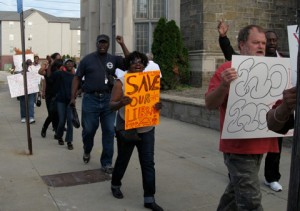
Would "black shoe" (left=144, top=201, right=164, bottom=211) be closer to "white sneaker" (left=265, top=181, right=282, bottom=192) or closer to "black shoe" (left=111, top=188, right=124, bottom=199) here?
"black shoe" (left=111, top=188, right=124, bottom=199)

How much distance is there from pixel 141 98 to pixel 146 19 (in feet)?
41.8

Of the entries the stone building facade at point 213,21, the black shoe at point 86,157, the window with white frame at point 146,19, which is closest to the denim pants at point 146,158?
the black shoe at point 86,157

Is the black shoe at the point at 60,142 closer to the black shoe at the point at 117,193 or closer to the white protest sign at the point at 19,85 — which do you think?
the white protest sign at the point at 19,85

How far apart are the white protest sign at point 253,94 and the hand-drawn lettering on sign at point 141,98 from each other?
1466 millimetres

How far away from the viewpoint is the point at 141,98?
4.64m

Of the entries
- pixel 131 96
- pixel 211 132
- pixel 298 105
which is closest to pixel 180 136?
pixel 211 132

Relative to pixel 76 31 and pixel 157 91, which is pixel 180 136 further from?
pixel 76 31

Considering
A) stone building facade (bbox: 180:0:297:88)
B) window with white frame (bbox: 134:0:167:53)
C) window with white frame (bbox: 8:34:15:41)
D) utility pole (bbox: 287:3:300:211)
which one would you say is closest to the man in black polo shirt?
utility pole (bbox: 287:3:300:211)

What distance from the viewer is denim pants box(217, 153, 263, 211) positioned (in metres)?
3.14

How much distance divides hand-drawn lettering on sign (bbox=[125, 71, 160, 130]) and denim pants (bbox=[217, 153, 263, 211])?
149cm

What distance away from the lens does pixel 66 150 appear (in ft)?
25.5

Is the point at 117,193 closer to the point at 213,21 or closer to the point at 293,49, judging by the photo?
the point at 293,49

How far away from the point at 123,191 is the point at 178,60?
9191mm

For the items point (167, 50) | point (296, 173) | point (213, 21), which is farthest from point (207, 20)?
point (296, 173)
